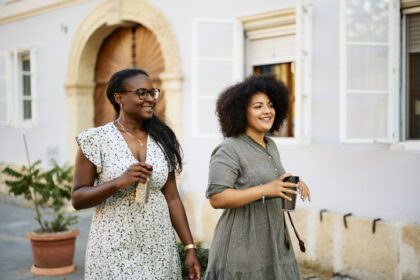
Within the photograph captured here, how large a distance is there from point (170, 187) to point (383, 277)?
3397 millimetres

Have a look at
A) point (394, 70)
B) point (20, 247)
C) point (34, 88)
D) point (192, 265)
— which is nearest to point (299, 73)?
point (394, 70)

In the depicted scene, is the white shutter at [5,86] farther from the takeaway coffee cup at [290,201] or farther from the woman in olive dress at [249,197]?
the takeaway coffee cup at [290,201]

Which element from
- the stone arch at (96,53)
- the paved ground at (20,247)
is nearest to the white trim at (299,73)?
the paved ground at (20,247)

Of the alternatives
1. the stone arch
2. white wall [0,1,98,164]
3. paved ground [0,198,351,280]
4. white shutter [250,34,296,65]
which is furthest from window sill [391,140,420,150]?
white wall [0,1,98,164]

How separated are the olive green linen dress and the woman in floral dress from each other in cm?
18

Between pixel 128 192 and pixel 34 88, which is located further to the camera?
pixel 34 88

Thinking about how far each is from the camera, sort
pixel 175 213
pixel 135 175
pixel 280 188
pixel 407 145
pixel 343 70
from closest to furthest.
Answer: pixel 135 175 → pixel 280 188 → pixel 175 213 → pixel 407 145 → pixel 343 70

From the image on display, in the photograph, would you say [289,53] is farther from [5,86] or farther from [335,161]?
[5,86]

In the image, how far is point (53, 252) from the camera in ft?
20.0

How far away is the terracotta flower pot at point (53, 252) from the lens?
606cm

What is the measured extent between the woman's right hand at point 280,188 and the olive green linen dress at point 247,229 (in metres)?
0.15

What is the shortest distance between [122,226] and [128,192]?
0.52ft

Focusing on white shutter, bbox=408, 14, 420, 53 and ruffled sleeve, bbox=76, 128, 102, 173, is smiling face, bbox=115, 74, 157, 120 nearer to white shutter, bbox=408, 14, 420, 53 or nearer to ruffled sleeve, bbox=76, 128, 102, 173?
ruffled sleeve, bbox=76, 128, 102, 173

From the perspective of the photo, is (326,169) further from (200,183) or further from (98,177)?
(98,177)
